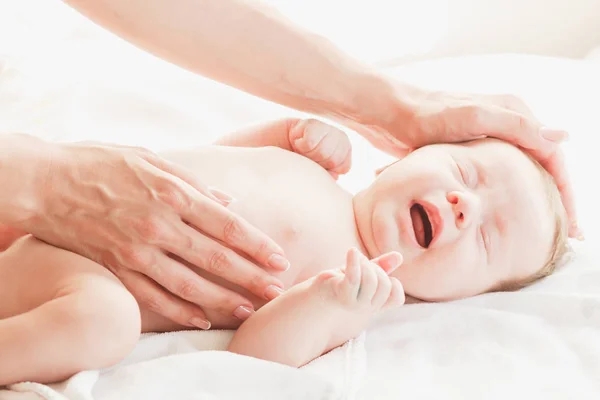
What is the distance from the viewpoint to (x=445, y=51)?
244 cm

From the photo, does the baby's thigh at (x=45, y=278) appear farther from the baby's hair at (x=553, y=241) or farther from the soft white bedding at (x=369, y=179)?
the baby's hair at (x=553, y=241)

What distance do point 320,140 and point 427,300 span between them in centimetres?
35

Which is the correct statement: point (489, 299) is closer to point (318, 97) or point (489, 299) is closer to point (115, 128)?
point (318, 97)

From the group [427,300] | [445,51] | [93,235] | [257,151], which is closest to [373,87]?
[257,151]

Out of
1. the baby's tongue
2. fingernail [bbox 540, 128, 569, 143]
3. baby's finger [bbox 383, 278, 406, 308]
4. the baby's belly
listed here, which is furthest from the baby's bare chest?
fingernail [bbox 540, 128, 569, 143]

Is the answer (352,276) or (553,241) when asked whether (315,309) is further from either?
(553,241)

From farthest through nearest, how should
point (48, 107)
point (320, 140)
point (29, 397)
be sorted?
point (48, 107) < point (320, 140) < point (29, 397)

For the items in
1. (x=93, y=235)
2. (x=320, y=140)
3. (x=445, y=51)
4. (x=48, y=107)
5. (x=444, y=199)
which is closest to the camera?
(x=93, y=235)

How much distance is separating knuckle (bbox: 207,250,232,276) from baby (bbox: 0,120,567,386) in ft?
0.23

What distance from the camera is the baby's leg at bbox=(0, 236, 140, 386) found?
2.74 feet

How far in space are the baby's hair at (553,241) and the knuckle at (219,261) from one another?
1.68 ft

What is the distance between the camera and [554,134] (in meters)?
1.30

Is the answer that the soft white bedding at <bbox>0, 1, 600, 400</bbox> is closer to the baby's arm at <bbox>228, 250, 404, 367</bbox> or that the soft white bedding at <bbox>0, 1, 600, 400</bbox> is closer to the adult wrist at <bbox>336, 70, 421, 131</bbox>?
the baby's arm at <bbox>228, 250, 404, 367</bbox>

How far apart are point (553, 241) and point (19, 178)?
2.89 ft
